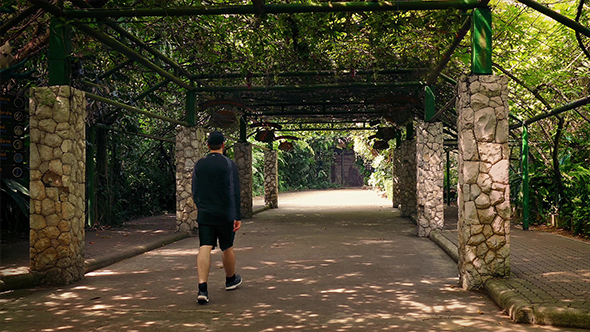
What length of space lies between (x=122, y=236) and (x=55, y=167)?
4979 millimetres

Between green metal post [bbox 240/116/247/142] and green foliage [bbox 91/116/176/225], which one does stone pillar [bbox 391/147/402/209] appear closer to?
green metal post [bbox 240/116/247/142]

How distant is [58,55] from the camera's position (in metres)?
6.56

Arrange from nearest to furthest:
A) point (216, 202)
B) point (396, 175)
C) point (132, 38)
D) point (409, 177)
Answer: point (216, 202), point (132, 38), point (409, 177), point (396, 175)

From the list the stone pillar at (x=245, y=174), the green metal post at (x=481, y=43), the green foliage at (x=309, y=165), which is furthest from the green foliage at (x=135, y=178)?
the green foliage at (x=309, y=165)

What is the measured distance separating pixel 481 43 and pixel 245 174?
11.9 meters

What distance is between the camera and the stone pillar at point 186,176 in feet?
38.9

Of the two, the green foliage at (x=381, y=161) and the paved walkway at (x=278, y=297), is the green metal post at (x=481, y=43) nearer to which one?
the paved walkway at (x=278, y=297)

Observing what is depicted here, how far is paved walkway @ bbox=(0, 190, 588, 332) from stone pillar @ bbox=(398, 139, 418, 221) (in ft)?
20.8

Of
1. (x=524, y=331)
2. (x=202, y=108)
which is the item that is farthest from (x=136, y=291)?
(x=202, y=108)

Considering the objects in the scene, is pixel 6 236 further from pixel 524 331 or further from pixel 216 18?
pixel 524 331

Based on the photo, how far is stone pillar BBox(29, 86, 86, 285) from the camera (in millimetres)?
6340

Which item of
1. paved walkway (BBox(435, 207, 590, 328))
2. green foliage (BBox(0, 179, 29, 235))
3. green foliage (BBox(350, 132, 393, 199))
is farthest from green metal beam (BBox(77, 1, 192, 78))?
green foliage (BBox(350, 132, 393, 199))

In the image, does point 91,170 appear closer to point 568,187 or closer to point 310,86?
point 310,86

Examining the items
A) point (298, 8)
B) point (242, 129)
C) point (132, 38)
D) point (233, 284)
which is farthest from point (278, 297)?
point (242, 129)
